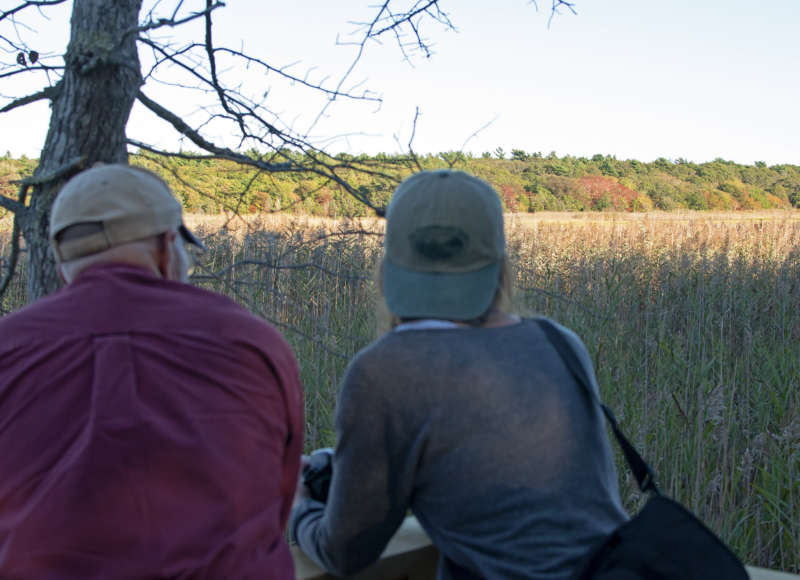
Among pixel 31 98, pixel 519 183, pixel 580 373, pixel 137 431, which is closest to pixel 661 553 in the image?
pixel 580 373

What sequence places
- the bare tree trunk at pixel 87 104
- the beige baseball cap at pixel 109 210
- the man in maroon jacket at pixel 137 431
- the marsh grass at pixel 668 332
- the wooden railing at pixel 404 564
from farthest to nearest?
the marsh grass at pixel 668 332 < the bare tree trunk at pixel 87 104 < the wooden railing at pixel 404 564 < the beige baseball cap at pixel 109 210 < the man in maroon jacket at pixel 137 431

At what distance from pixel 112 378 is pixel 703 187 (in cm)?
3584

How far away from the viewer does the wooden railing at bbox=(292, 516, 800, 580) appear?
4.59ft

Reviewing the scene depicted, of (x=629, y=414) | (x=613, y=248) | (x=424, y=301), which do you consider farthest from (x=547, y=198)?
(x=424, y=301)

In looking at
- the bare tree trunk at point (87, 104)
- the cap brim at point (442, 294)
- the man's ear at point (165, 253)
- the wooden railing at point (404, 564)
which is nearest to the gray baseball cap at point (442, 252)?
the cap brim at point (442, 294)

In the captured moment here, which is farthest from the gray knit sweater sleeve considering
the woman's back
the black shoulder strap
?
the black shoulder strap

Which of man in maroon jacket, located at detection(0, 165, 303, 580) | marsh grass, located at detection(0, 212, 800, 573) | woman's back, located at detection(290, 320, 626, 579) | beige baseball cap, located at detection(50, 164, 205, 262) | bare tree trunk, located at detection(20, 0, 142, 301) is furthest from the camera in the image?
marsh grass, located at detection(0, 212, 800, 573)

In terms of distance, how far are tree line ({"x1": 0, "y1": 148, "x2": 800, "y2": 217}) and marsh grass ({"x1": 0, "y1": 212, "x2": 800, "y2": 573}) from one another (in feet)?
0.51

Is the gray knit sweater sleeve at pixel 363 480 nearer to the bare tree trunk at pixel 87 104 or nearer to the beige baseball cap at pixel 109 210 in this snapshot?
the beige baseball cap at pixel 109 210

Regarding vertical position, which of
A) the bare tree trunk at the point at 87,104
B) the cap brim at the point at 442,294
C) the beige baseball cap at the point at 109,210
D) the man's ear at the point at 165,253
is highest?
the bare tree trunk at the point at 87,104

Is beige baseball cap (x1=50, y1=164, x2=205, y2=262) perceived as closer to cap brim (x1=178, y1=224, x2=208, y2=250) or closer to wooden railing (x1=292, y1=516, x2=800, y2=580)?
cap brim (x1=178, y1=224, x2=208, y2=250)

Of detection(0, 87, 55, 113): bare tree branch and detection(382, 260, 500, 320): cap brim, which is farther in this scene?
detection(0, 87, 55, 113): bare tree branch

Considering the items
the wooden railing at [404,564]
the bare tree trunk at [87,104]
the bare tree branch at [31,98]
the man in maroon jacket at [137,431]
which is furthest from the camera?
the bare tree branch at [31,98]

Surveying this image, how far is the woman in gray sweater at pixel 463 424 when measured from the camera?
112 cm
